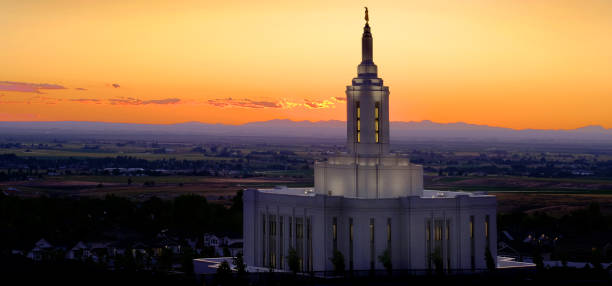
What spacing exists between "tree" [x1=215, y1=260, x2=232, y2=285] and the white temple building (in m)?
3.81

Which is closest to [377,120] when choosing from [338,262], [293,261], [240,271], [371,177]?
[371,177]

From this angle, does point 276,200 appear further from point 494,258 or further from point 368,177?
point 494,258

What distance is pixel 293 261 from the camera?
56.3m

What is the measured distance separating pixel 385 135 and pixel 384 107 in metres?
1.56

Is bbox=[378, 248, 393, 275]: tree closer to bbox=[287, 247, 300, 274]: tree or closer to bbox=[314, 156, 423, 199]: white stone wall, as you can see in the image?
bbox=[314, 156, 423, 199]: white stone wall

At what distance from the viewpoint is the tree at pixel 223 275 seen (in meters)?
53.9

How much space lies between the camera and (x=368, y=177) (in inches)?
2290

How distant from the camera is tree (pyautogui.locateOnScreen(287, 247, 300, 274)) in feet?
184

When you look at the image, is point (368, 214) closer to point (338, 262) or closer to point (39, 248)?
point (338, 262)

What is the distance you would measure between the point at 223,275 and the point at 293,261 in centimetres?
387

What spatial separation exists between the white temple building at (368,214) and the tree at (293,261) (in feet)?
2.46

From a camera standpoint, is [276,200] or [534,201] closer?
[276,200]


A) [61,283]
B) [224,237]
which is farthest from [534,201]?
[61,283]

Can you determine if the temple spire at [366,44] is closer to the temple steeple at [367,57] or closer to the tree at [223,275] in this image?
the temple steeple at [367,57]
